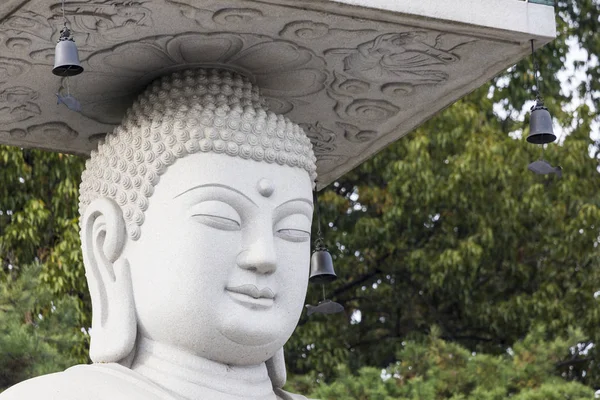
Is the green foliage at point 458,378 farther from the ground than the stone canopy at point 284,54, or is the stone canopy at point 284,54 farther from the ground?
the stone canopy at point 284,54

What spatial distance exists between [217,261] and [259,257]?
17cm

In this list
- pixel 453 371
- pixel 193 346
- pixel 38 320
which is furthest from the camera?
pixel 453 371

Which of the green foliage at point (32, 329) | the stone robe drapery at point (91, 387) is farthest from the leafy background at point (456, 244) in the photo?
the stone robe drapery at point (91, 387)

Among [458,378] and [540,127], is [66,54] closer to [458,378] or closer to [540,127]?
[540,127]

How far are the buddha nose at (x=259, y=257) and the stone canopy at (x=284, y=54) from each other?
0.79 meters

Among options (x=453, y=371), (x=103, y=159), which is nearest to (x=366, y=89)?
(x=103, y=159)

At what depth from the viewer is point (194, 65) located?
589 cm

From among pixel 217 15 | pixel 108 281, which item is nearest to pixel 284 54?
pixel 217 15

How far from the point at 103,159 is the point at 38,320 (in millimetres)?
5256

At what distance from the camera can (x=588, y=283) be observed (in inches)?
618

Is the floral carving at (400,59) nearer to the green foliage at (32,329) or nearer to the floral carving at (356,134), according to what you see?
the floral carving at (356,134)

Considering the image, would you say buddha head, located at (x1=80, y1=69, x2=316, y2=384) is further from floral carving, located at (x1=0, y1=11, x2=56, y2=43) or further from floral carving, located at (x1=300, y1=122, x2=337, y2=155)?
floral carving, located at (x1=0, y1=11, x2=56, y2=43)

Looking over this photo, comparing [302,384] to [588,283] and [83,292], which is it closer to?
[83,292]

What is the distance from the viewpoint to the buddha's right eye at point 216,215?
18.3 ft
